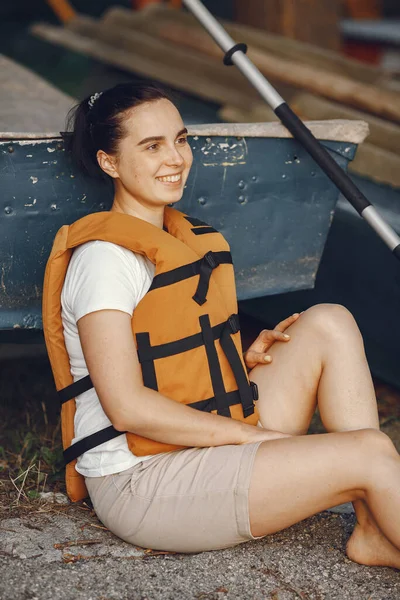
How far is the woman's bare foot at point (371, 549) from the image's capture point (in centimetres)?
204

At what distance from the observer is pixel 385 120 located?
3.97m

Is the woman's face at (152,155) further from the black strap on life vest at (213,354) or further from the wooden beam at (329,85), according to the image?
the wooden beam at (329,85)

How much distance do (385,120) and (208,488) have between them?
252 centimetres

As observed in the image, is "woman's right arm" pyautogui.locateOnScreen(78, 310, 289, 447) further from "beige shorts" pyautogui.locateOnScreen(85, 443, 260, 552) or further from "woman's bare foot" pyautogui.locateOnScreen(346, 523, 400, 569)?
"woman's bare foot" pyautogui.locateOnScreen(346, 523, 400, 569)

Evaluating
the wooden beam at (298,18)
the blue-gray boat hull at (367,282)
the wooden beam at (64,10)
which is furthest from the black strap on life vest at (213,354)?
the wooden beam at (64,10)

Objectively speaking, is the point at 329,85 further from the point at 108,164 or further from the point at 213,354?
the point at 213,354

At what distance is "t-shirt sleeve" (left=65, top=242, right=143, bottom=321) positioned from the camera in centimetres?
193

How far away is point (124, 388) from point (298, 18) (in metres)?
4.00

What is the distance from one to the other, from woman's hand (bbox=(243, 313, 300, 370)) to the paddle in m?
0.43

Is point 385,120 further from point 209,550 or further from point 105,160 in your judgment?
point 209,550

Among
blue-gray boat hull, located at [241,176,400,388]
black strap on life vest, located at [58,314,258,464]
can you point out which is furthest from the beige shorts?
blue-gray boat hull, located at [241,176,400,388]

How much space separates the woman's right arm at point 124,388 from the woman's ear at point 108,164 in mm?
456

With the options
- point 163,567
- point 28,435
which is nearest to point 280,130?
point 28,435

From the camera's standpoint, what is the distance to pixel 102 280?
1.96 m
